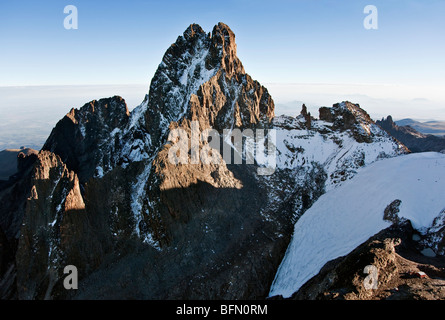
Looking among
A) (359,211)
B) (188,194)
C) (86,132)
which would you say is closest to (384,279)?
(359,211)

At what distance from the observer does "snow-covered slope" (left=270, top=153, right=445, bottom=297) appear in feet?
95.6

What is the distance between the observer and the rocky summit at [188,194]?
98.9ft

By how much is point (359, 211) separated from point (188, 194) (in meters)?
25.5

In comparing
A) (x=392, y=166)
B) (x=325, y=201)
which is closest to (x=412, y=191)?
(x=392, y=166)

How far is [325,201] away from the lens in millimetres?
42250

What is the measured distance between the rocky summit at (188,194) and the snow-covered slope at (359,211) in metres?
3.14

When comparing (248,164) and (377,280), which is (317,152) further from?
(377,280)

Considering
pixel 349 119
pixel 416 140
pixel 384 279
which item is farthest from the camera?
pixel 416 140

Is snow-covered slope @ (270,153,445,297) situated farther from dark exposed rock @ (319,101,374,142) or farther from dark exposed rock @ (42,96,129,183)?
dark exposed rock @ (42,96,129,183)

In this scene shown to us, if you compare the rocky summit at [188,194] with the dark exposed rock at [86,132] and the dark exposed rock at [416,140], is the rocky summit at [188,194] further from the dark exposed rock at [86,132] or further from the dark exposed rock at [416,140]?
the dark exposed rock at [416,140]

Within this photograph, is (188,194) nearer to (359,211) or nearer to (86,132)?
(359,211)

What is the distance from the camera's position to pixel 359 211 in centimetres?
3478

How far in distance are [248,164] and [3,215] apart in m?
61.5
